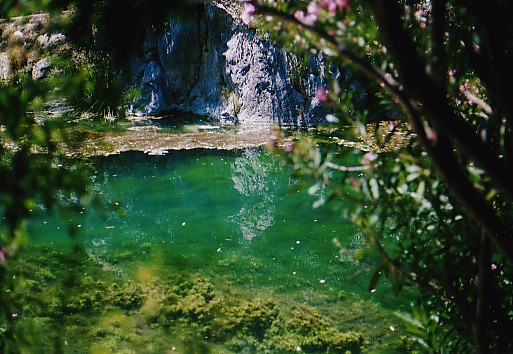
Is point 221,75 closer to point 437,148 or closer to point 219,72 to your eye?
point 219,72

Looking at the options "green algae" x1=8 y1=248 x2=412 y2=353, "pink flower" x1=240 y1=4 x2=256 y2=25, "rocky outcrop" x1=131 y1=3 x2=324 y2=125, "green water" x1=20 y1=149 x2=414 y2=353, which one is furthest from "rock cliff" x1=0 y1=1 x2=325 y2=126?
"pink flower" x1=240 y1=4 x2=256 y2=25

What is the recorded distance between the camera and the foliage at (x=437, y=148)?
2.68 feet

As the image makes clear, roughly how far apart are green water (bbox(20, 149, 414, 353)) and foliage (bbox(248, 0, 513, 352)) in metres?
1.22

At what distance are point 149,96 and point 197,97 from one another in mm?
1007

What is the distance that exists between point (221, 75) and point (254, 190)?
4700 millimetres

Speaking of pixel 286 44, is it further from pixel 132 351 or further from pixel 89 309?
pixel 89 309

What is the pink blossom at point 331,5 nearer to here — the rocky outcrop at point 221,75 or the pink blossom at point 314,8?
the pink blossom at point 314,8

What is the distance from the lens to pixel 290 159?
5.34ft

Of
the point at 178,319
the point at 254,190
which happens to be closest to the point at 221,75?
the point at 254,190

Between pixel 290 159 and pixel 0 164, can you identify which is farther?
pixel 290 159

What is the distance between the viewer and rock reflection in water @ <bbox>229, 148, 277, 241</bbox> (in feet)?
17.8

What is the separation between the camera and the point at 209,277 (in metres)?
4.21

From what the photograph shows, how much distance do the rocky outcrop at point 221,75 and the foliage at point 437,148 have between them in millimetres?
7463

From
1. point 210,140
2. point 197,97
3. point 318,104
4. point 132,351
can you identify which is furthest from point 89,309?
point 197,97
